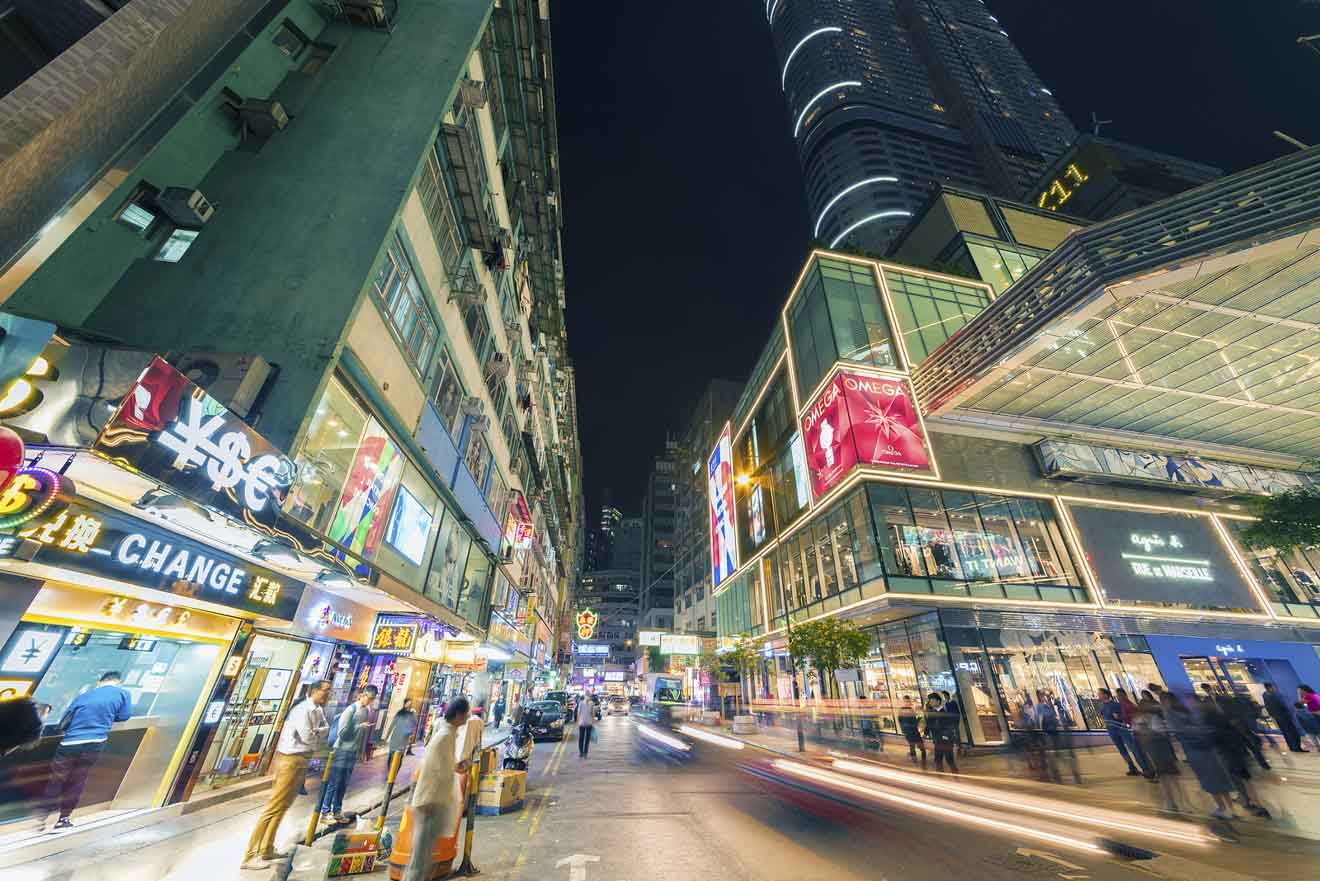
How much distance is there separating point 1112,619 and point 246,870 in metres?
29.8

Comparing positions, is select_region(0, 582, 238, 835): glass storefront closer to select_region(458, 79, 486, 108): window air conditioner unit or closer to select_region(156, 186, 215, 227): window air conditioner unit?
select_region(156, 186, 215, 227): window air conditioner unit

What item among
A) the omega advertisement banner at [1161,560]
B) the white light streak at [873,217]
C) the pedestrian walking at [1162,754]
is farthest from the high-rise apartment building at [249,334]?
the white light streak at [873,217]

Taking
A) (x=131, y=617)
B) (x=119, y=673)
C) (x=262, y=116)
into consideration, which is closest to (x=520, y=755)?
(x=119, y=673)

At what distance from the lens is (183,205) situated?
30.5 ft

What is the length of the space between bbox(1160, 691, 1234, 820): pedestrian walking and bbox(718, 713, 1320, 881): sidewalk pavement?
0.31m

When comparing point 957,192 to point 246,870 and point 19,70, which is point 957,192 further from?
point 246,870

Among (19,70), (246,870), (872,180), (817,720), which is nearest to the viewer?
(19,70)

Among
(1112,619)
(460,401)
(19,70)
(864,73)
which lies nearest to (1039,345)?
(1112,619)

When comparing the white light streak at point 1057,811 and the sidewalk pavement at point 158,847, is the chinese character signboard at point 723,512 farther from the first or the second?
the sidewalk pavement at point 158,847

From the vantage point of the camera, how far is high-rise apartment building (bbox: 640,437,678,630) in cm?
9338

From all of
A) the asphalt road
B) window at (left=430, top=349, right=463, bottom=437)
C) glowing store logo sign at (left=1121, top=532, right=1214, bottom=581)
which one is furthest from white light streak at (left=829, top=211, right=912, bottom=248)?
the asphalt road

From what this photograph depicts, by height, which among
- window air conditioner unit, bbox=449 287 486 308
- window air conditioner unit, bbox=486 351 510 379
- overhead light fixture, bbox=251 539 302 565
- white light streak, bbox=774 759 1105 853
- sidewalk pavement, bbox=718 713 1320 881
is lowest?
white light streak, bbox=774 759 1105 853

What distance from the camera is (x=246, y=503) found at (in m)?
6.62

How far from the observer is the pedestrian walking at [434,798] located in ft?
14.8
